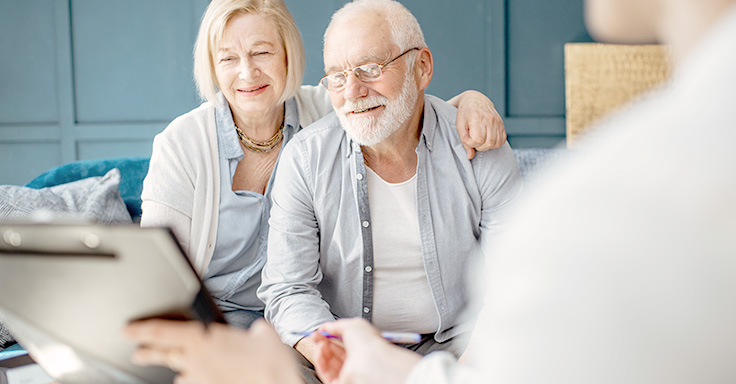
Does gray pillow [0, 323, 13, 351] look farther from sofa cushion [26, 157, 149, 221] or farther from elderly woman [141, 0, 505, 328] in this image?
sofa cushion [26, 157, 149, 221]

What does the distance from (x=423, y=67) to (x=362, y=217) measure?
520 mm

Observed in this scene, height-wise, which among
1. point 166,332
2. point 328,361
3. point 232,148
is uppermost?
point 232,148

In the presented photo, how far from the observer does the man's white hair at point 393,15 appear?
1645mm

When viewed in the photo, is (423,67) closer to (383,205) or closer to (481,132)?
(481,132)

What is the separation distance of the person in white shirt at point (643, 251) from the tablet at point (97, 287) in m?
0.36

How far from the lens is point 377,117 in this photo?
162cm

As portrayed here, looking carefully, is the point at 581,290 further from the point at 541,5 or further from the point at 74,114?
the point at 74,114

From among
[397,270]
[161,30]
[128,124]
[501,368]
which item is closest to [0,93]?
[128,124]

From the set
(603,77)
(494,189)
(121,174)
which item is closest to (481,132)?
(494,189)

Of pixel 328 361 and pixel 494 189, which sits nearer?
pixel 328 361

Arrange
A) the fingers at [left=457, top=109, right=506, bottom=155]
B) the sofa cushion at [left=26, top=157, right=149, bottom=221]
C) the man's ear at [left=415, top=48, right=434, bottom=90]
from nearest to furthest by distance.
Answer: the fingers at [left=457, top=109, right=506, bottom=155], the man's ear at [left=415, top=48, right=434, bottom=90], the sofa cushion at [left=26, top=157, right=149, bottom=221]

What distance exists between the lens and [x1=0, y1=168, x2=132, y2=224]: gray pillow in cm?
178

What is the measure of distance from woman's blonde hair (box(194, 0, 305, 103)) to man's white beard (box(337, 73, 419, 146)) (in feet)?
1.11

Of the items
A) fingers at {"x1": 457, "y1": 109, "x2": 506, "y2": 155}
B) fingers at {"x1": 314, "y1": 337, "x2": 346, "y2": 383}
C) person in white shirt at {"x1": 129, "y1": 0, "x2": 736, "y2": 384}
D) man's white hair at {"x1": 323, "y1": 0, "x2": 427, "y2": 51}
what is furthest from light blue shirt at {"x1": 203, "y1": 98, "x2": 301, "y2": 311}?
person in white shirt at {"x1": 129, "y1": 0, "x2": 736, "y2": 384}
